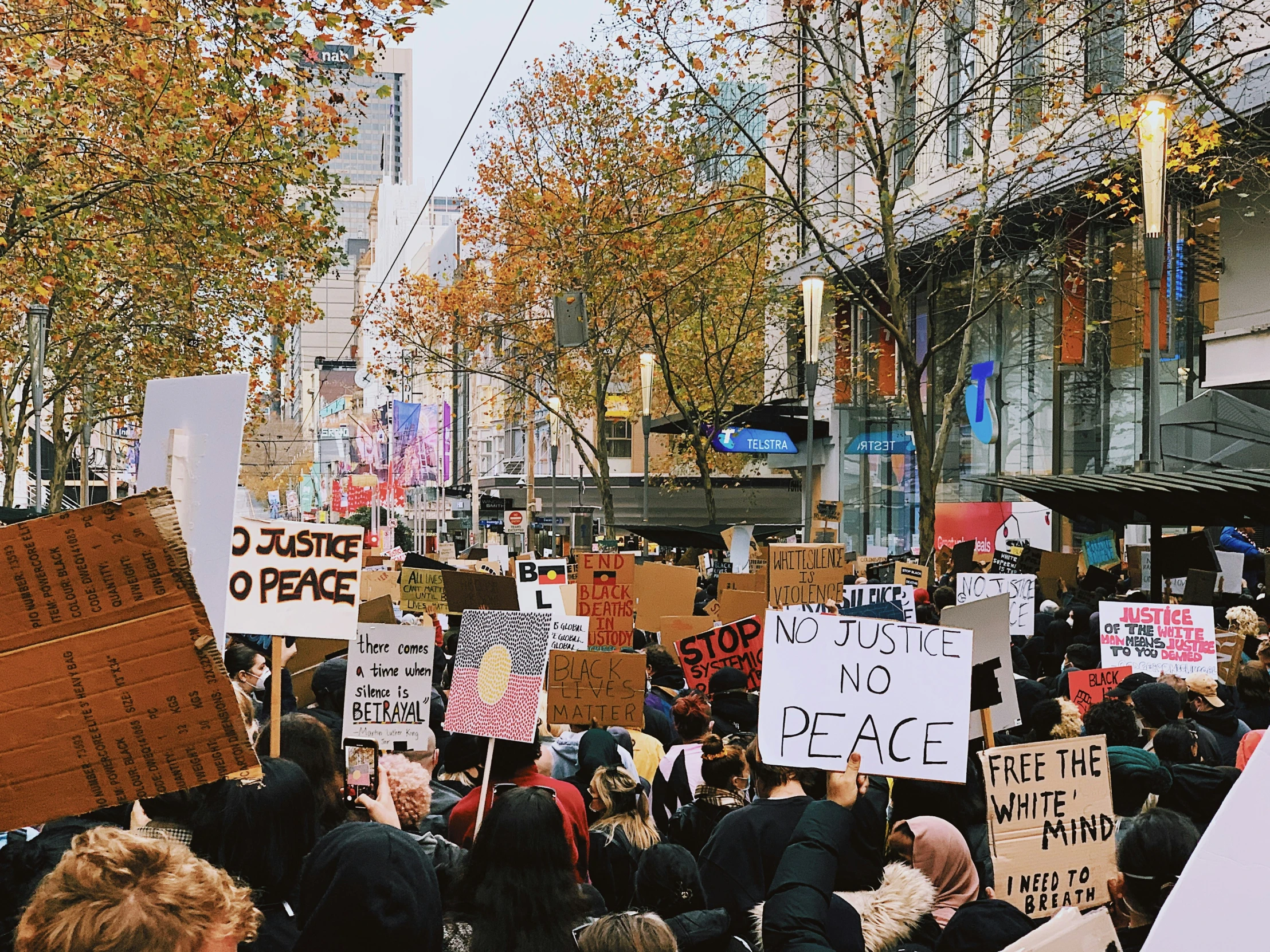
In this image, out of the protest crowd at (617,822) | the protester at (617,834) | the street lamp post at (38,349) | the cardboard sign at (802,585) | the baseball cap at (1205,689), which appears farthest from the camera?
the street lamp post at (38,349)

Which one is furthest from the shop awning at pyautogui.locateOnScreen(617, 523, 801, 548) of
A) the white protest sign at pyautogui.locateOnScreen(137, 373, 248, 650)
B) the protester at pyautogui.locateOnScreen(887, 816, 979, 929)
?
the white protest sign at pyautogui.locateOnScreen(137, 373, 248, 650)

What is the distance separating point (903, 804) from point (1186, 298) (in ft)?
59.5

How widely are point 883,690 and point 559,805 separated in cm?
121

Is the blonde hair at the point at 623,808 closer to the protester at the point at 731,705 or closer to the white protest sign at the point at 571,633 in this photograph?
the protester at the point at 731,705

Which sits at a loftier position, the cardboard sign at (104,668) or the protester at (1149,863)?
the cardboard sign at (104,668)

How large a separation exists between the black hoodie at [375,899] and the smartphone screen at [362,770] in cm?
145

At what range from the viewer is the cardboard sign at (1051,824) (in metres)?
4.48

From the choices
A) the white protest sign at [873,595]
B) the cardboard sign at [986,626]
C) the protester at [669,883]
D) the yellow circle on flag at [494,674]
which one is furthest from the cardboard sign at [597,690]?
the white protest sign at [873,595]

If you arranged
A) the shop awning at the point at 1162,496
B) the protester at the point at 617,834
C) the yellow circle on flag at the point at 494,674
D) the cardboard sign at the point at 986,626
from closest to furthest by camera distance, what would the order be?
the protester at the point at 617,834
the yellow circle on flag at the point at 494,674
the cardboard sign at the point at 986,626
the shop awning at the point at 1162,496

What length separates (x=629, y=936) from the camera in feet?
9.86

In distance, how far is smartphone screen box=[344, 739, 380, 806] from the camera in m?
4.89

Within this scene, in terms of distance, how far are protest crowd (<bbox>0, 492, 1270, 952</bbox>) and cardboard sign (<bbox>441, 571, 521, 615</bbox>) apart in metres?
3.09

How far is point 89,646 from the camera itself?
2809 mm

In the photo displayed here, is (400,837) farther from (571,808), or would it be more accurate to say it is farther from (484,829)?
(571,808)
